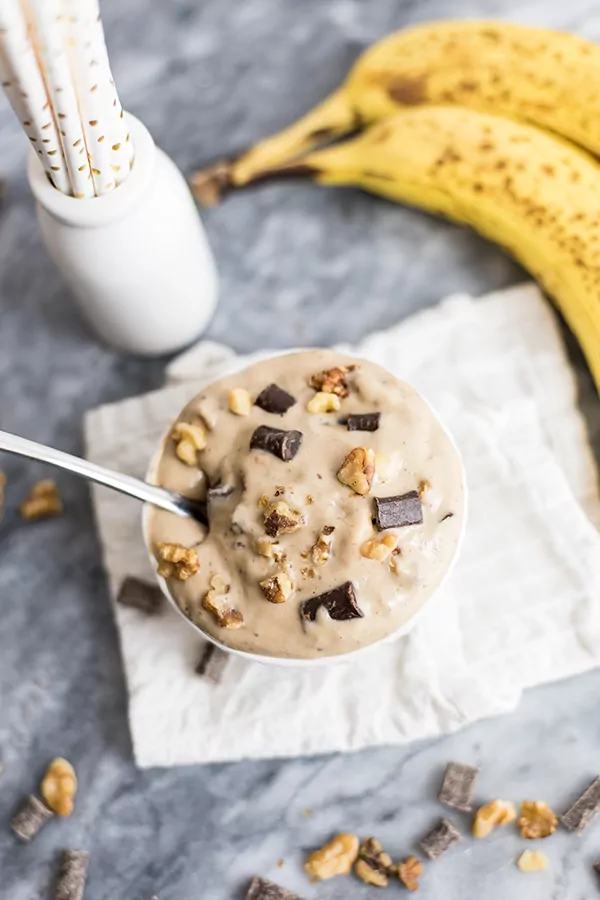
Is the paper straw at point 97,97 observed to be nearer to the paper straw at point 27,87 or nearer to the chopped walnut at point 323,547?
the paper straw at point 27,87

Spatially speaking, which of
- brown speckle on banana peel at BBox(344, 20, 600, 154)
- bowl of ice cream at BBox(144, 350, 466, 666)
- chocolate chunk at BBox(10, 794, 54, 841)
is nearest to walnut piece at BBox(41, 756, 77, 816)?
chocolate chunk at BBox(10, 794, 54, 841)

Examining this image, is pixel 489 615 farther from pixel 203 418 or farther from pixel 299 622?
pixel 203 418

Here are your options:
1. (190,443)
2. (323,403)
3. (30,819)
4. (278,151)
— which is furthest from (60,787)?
(278,151)

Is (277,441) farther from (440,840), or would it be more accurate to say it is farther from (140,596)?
(440,840)

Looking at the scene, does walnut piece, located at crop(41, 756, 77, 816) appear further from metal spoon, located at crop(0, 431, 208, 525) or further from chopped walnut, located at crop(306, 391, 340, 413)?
chopped walnut, located at crop(306, 391, 340, 413)

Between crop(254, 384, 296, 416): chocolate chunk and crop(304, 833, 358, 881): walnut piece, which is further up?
crop(254, 384, 296, 416): chocolate chunk
